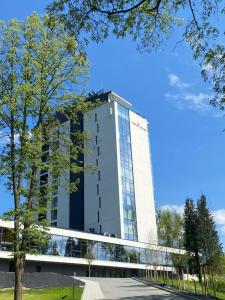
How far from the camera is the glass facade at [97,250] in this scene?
5381cm

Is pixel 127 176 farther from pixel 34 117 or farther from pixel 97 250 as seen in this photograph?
pixel 34 117

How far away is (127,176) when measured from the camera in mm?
81812

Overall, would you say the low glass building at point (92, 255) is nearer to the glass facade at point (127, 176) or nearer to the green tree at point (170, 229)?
the green tree at point (170, 229)

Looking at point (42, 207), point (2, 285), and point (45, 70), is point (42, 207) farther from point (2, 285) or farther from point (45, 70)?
point (2, 285)

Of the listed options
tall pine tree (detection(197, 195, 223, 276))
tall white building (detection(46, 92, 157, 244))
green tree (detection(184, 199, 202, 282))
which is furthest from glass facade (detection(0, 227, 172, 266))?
tall pine tree (detection(197, 195, 223, 276))

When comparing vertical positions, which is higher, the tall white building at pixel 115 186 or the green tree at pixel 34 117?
the tall white building at pixel 115 186

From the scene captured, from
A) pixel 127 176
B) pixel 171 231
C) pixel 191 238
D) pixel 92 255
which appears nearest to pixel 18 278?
pixel 92 255

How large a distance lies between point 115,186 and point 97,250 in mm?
17069

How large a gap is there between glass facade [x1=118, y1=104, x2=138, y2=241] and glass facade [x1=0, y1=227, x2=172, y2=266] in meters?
4.49

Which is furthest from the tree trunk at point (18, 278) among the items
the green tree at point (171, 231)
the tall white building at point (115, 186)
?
the tall white building at point (115, 186)

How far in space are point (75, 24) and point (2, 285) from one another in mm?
32082

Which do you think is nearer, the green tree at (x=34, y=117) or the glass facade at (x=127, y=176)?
the green tree at (x=34, y=117)

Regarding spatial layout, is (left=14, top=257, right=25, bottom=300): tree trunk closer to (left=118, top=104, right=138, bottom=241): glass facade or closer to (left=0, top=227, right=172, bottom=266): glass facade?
(left=0, top=227, right=172, bottom=266): glass facade

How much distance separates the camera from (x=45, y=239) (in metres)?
16.3
